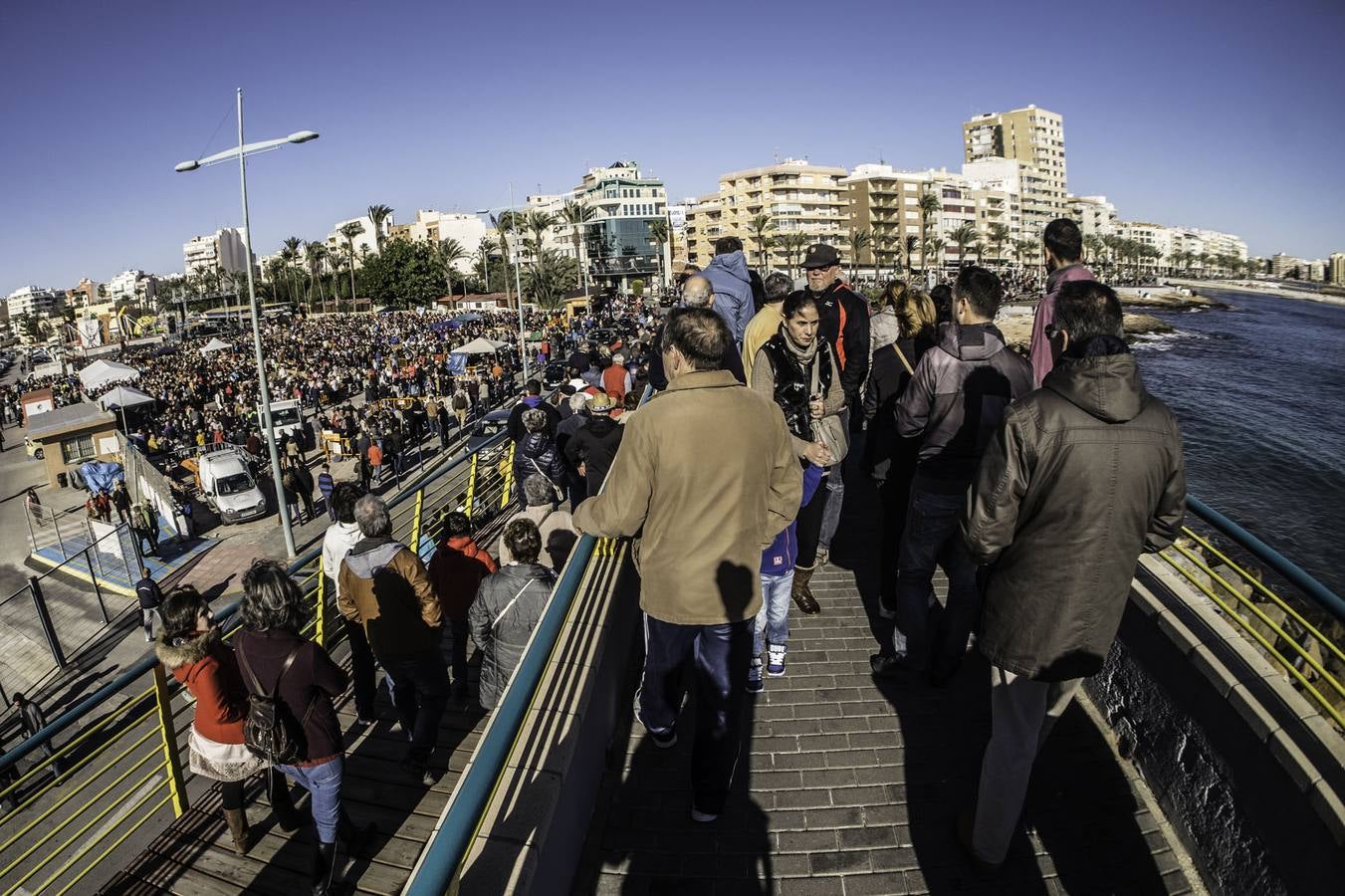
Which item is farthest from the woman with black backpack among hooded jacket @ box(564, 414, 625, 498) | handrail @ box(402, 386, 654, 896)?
hooded jacket @ box(564, 414, 625, 498)

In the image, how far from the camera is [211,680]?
143 inches

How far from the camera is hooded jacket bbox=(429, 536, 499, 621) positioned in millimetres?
4785

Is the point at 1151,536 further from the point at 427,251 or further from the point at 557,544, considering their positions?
the point at 427,251

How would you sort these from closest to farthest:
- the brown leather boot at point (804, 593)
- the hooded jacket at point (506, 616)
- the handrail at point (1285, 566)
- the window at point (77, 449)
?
the handrail at point (1285, 566), the hooded jacket at point (506, 616), the brown leather boot at point (804, 593), the window at point (77, 449)

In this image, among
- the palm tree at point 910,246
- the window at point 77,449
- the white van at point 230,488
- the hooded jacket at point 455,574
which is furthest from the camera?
the palm tree at point 910,246

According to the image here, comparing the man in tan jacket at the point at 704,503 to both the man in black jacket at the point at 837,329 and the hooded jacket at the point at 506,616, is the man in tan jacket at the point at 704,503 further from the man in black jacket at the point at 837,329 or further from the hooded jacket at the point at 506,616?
the man in black jacket at the point at 837,329

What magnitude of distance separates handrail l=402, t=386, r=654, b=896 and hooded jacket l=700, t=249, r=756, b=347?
3.59m

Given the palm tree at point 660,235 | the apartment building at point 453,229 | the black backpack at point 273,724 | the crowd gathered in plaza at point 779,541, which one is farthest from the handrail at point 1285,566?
the apartment building at point 453,229

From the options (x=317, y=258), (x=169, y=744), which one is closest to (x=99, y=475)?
(x=169, y=744)

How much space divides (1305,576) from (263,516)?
82.5ft

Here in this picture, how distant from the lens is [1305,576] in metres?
2.81

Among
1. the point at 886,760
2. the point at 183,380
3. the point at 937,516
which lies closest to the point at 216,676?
the point at 886,760

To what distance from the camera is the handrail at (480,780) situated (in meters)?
1.45

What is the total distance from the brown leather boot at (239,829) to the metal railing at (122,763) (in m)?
0.48
